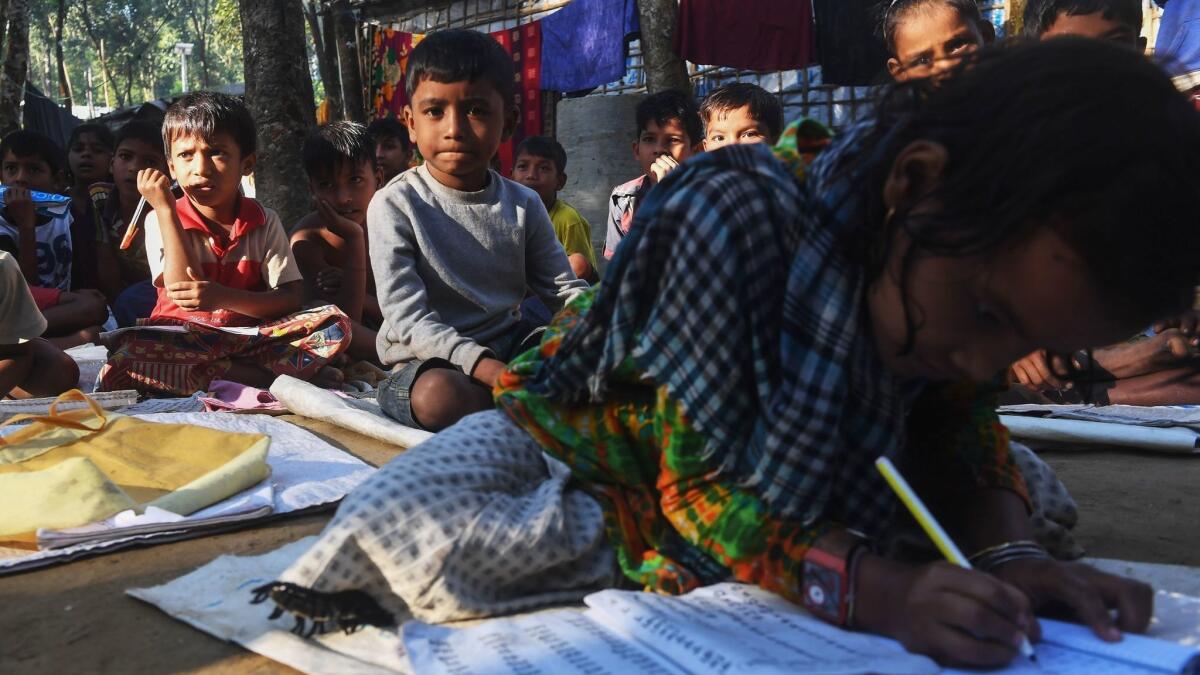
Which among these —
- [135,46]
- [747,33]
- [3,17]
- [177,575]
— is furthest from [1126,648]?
[135,46]

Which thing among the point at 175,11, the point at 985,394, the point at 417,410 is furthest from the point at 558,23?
the point at 175,11

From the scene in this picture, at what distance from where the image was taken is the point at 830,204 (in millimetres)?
1188

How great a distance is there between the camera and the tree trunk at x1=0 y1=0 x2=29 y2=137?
8.77 m

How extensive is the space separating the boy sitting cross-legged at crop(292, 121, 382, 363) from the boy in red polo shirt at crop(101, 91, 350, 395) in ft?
1.18

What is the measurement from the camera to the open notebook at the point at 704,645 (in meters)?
1.04

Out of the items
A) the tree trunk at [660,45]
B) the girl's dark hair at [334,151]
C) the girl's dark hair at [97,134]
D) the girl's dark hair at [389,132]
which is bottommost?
the girl's dark hair at [334,151]

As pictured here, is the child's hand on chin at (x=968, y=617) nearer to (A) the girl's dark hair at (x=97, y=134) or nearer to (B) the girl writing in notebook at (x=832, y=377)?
(B) the girl writing in notebook at (x=832, y=377)

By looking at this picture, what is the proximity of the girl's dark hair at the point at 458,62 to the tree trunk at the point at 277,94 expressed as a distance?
3279 mm

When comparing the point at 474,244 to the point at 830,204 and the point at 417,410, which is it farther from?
the point at 830,204

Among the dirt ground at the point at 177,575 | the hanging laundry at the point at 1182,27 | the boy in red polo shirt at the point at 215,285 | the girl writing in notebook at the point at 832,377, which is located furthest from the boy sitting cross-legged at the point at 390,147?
the girl writing in notebook at the point at 832,377

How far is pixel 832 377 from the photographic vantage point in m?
1.19

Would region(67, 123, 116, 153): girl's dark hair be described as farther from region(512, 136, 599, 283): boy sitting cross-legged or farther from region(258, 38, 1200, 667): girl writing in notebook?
region(258, 38, 1200, 667): girl writing in notebook

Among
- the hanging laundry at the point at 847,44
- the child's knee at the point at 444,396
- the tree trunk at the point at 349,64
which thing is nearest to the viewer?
the child's knee at the point at 444,396

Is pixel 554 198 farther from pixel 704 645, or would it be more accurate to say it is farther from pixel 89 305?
pixel 704 645
